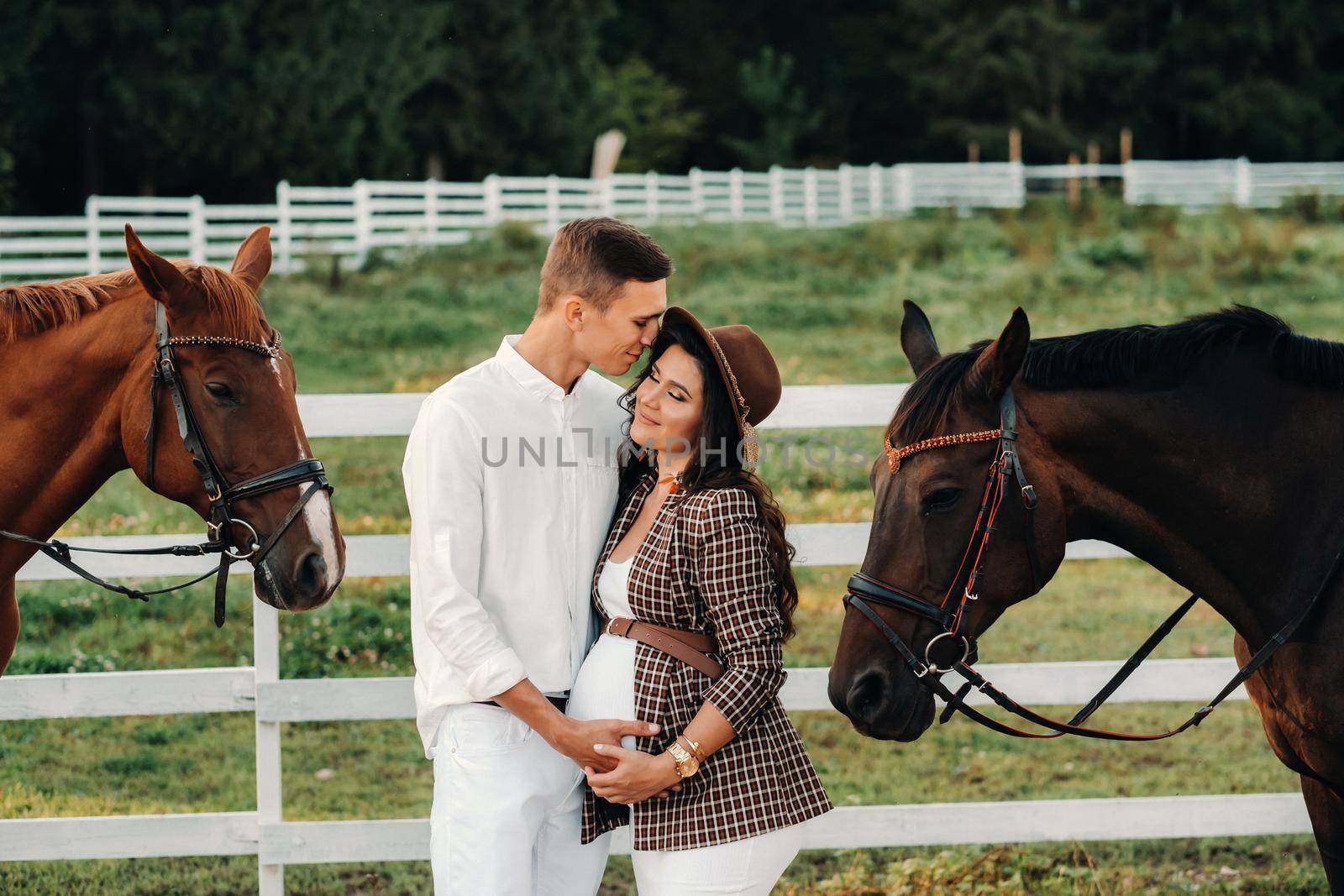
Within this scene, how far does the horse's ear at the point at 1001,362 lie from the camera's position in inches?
99.4

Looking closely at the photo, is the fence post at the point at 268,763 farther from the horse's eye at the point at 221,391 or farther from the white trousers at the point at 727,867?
the white trousers at the point at 727,867

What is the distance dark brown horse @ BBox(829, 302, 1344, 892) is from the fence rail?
1263 cm

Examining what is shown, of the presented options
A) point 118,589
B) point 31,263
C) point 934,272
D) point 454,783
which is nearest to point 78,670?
point 118,589

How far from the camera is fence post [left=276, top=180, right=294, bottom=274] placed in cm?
1894

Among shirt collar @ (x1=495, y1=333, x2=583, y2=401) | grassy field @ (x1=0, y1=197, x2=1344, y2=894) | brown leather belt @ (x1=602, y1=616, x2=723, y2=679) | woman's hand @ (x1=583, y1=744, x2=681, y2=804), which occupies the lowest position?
grassy field @ (x1=0, y1=197, x2=1344, y2=894)

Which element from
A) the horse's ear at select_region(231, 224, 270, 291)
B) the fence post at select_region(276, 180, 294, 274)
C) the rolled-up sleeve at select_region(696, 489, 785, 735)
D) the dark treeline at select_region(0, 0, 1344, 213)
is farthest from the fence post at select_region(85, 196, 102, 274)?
the rolled-up sleeve at select_region(696, 489, 785, 735)

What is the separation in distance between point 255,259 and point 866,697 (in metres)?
1.95

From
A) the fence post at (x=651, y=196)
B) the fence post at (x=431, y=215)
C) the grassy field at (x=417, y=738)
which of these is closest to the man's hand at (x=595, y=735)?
the grassy field at (x=417, y=738)

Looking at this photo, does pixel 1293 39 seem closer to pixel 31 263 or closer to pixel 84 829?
pixel 31 263

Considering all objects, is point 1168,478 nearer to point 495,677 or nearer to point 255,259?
point 495,677

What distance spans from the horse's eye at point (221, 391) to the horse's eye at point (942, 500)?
1.60 metres

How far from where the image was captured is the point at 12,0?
22578 mm

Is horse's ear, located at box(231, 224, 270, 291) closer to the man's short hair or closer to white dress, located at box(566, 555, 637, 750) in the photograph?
the man's short hair

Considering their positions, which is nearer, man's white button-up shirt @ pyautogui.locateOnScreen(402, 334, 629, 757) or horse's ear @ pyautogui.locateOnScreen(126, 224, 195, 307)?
man's white button-up shirt @ pyautogui.locateOnScreen(402, 334, 629, 757)
